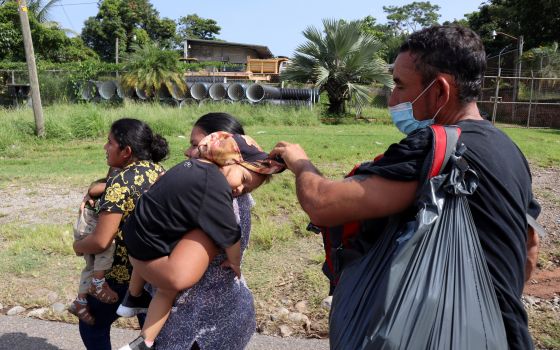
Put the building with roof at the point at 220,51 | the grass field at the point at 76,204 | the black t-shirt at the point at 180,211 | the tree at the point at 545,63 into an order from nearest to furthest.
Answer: the black t-shirt at the point at 180,211, the grass field at the point at 76,204, the tree at the point at 545,63, the building with roof at the point at 220,51

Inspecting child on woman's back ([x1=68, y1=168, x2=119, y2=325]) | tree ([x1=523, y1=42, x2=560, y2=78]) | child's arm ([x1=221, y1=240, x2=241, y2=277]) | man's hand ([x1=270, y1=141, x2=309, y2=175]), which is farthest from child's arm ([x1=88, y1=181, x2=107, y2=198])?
tree ([x1=523, y1=42, x2=560, y2=78])

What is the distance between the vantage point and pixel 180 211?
5.87ft

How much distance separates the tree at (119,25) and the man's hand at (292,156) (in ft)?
159

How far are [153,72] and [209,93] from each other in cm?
250

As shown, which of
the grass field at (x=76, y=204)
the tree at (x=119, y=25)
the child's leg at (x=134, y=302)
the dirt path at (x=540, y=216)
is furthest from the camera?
the tree at (x=119, y=25)

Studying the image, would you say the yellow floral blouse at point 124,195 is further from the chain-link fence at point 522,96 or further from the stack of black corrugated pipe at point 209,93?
the stack of black corrugated pipe at point 209,93

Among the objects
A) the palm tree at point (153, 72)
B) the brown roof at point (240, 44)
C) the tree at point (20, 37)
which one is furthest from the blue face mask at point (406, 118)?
the brown roof at point (240, 44)

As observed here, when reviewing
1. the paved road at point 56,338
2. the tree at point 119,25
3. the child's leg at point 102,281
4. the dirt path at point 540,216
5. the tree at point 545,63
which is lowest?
the paved road at point 56,338

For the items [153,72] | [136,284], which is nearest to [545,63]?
[153,72]

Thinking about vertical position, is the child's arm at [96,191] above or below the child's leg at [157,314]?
above

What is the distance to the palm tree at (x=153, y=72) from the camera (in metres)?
20.9

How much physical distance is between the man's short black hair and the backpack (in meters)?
0.19

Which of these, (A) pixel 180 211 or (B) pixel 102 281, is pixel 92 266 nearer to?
(B) pixel 102 281

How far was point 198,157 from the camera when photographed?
1922mm
